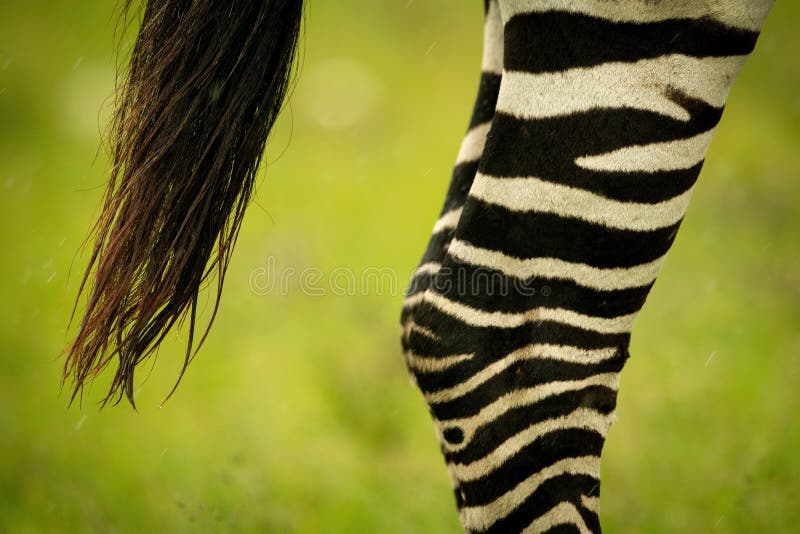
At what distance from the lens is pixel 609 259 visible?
1229 mm

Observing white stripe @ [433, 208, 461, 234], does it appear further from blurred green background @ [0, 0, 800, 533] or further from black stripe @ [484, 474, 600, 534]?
blurred green background @ [0, 0, 800, 533]

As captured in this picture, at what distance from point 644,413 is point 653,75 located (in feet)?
7.29

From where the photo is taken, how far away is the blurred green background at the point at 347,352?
8.20 ft

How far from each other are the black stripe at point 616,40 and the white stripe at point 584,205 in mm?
216

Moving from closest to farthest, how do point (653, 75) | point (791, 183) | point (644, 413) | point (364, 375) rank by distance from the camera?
point (653, 75) < point (644, 413) < point (364, 375) < point (791, 183)

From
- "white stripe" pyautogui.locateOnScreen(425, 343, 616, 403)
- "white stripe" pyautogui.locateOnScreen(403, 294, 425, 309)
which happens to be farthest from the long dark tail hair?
"white stripe" pyautogui.locateOnScreen(425, 343, 616, 403)

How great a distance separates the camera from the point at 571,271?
1.24 metres

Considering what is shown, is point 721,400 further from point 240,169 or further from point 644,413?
point 240,169

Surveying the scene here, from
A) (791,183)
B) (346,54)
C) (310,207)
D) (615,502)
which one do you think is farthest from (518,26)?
(346,54)

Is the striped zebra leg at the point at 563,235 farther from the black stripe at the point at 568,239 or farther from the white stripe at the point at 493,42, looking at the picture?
the white stripe at the point at 493,42

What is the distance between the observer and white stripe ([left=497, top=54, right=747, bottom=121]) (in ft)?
3.85

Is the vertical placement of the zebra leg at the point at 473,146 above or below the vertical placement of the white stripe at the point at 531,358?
above

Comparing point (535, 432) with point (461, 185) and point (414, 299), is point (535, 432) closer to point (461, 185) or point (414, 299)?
point (414, 299)

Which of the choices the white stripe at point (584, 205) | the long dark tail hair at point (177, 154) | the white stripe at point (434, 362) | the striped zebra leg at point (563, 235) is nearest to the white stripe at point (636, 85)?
the striped zebra leg at point (563, 235)
